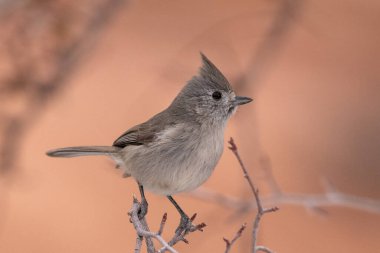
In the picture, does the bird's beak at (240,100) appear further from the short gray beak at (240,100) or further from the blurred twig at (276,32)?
the blurred twig at (276,32)

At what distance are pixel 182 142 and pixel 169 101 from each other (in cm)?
414

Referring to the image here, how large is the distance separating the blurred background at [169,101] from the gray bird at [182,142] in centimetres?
22

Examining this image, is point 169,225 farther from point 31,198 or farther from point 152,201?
point 31,198

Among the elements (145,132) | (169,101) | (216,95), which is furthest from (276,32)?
(169,101)

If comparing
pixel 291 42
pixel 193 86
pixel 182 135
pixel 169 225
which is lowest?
pixel 182 135

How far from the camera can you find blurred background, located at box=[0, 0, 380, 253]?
4074mm

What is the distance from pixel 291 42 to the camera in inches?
355

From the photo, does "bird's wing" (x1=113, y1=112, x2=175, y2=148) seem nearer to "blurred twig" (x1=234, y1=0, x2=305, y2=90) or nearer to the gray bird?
the gray bird

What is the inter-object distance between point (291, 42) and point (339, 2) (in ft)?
2.63

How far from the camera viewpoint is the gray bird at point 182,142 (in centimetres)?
295

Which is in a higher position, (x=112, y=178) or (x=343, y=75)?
(x=343, y=75)

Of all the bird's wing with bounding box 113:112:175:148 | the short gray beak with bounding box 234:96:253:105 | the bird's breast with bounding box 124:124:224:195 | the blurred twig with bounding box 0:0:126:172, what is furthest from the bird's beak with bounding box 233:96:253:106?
the blurred twig with bounding box 0:0:126:172

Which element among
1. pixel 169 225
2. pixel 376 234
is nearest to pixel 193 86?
pixel 169 225

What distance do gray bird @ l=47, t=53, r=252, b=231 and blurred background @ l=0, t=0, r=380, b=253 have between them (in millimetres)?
224
